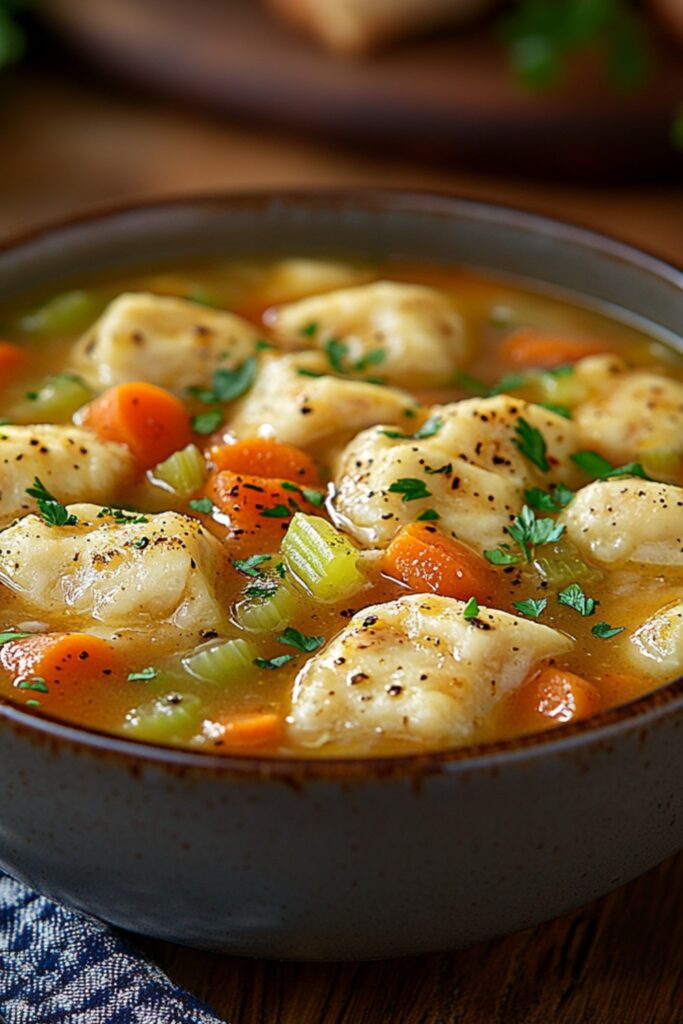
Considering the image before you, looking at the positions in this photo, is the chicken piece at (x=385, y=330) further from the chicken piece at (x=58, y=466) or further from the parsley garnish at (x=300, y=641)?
the parsley garnish at (x=300, y=641)

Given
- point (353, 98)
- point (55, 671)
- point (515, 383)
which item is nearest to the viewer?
point (55, 671)

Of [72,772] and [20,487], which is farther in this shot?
[20,487]

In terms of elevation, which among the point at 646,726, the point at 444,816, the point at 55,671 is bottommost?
the point at 55,671

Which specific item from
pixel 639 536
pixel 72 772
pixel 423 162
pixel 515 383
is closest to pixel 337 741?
pixel 72 772

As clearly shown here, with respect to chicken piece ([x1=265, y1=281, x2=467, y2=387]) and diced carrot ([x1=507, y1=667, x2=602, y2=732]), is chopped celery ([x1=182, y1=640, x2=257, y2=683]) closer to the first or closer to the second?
diced carrot ([x1=507, y1=667, x2=602, y2=732])

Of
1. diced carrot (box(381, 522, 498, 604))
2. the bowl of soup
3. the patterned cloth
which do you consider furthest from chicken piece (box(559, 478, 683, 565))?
the patterned cloth

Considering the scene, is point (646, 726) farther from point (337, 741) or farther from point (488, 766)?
point (337, 741)

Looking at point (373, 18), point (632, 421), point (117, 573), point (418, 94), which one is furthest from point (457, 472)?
point (373, 18)
